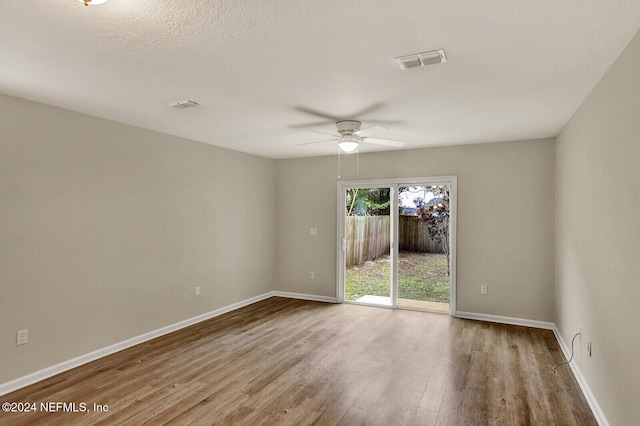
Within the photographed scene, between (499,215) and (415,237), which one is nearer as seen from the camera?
(499,215)

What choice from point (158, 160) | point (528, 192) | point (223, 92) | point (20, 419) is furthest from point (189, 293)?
point (528, 192)

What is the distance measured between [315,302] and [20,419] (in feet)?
13.1

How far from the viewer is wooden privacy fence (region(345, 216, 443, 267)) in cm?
551

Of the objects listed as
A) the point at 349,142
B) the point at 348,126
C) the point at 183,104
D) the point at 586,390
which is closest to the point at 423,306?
the point at 586,390

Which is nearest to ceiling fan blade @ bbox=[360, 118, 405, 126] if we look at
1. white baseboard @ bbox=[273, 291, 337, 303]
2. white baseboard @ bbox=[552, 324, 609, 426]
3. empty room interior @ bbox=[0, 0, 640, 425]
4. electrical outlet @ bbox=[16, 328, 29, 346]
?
empty room interior @ bbox=[0, 0, 640, 425]

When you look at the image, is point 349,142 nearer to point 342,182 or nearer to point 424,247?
point 342,182

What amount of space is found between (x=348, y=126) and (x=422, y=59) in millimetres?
1515

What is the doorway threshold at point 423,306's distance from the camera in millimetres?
5388

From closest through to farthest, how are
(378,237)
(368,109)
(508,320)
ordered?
(368,109)
(508,320)
(378,237)

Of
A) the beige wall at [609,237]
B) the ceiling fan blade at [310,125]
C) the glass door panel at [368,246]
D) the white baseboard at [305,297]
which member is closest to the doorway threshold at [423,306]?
the glass door panel at [368,246]

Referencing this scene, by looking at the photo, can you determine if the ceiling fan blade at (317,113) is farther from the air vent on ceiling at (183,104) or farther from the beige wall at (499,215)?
the beige wall at (499,215)

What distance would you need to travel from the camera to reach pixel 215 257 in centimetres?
527

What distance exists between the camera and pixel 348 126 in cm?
377

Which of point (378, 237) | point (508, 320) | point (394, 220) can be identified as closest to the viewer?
point (508, 320)
